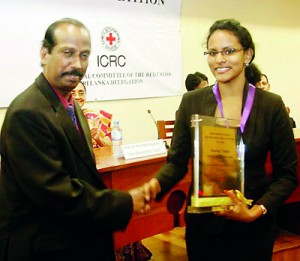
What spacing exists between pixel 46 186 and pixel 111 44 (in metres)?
3.34

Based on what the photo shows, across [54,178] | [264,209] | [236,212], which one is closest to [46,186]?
[54,178]

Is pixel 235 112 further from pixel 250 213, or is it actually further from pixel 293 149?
pixel 250 213

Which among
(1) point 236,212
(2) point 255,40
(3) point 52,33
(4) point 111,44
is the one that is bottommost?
(1) point 236,212

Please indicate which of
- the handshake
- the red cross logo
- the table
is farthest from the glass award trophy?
the red cross logo

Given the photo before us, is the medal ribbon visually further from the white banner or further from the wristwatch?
the white banner

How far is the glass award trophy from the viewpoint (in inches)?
50.8

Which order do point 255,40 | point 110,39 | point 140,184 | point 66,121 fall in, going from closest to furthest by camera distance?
1. point 66,121
2. point 140,184
3. point 110,39
4. point 255,40

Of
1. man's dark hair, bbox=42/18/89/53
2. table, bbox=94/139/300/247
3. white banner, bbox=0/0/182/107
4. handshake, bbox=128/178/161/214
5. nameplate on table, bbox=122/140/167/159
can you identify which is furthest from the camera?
white banner, bbox=0/0/182/107

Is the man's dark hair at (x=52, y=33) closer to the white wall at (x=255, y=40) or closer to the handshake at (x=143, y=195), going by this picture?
the handshake at (x=143, y=195)

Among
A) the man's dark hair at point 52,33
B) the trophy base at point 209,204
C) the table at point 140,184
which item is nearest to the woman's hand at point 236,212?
the trophy base at point 209,204

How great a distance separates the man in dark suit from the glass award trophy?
0.27m

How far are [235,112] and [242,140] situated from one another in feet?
0.39

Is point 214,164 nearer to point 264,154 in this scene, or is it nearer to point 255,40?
point 264,154

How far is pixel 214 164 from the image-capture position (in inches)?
52.0
